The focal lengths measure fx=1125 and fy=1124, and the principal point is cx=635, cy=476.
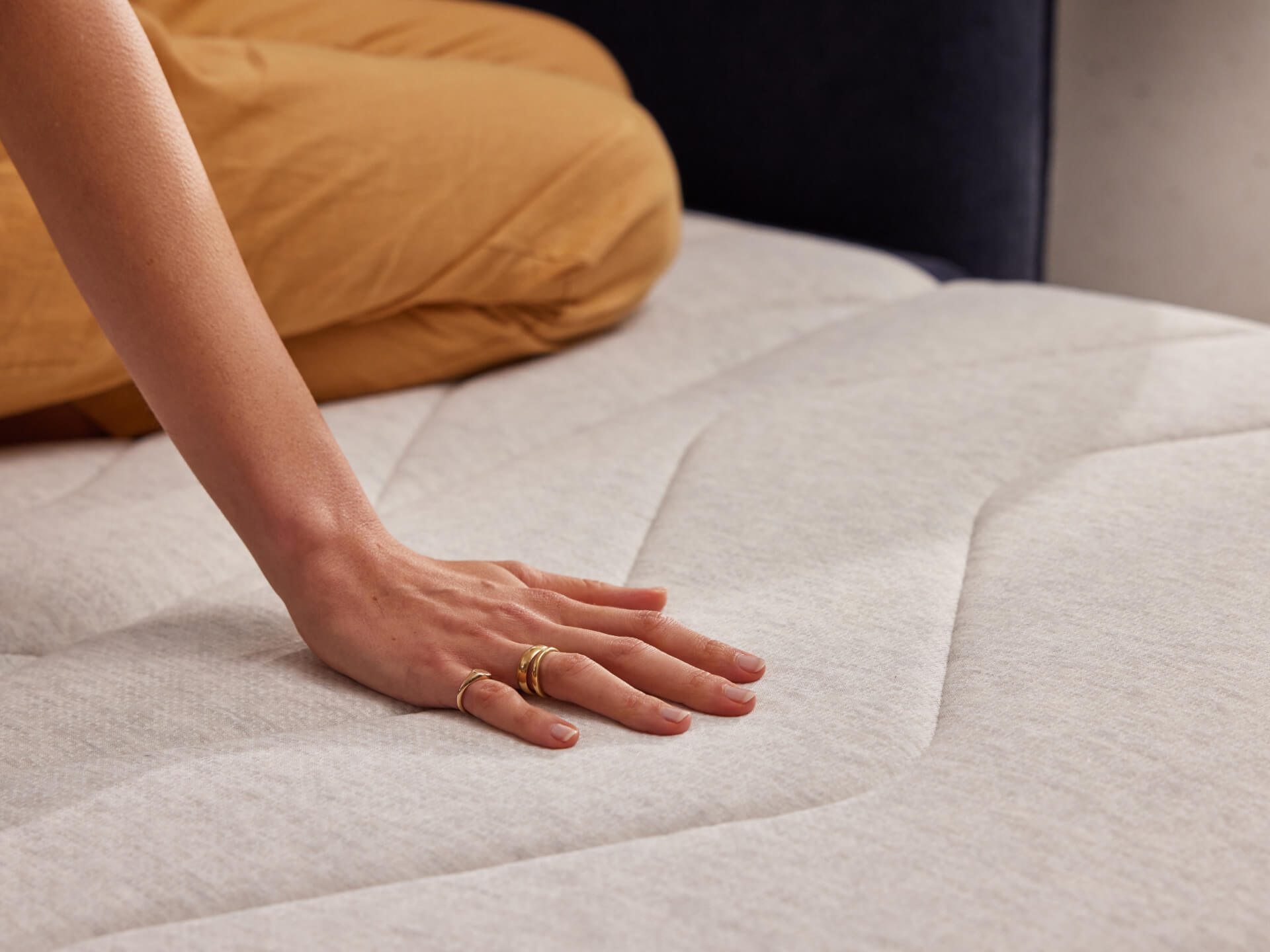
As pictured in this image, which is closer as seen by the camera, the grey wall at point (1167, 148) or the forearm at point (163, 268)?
the forearm at point (163, 268)

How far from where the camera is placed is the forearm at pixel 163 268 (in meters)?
0.63

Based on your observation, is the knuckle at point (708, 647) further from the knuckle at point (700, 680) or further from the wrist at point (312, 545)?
the wrist at point (312, 545)

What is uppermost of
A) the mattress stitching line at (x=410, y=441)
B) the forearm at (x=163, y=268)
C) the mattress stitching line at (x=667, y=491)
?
the forearm at (x=163, y=268)

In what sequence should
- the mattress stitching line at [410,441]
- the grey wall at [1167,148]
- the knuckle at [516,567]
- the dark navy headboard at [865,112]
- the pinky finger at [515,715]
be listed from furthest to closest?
1. the grey wall at [1167,148]
2. the dark navy headboard at [865,112]
3. the mattress stitching line at [410,441]
4. the knuckle at [516,567]
5. the pinky finger at [515,715]

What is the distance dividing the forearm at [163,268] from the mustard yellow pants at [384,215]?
30cm

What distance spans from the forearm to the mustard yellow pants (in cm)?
30

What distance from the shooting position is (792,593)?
2.34ft

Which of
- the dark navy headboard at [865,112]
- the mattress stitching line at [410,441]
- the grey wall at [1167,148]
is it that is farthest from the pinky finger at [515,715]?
the grey wall at [1167,148]

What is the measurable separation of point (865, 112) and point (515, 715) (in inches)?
48.9

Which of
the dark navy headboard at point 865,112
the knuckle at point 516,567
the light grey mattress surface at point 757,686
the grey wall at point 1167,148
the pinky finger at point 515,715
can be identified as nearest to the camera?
the light grey mattress surface at point 757,686

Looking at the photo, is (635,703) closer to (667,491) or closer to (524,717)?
(524,717)

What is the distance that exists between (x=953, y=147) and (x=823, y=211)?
21 cm

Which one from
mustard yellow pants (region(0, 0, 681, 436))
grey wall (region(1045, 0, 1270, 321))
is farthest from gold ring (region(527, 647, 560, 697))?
grey wall (region(1045, 0, 1270, 321))

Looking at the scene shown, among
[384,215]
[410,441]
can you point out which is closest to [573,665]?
[410,441]
